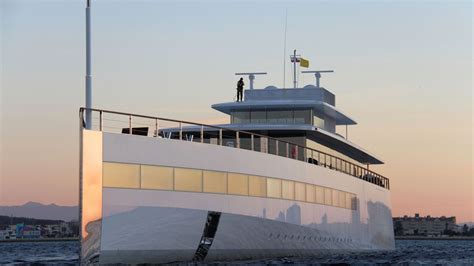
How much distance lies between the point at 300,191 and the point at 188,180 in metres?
7.52

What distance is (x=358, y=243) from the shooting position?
145 feet

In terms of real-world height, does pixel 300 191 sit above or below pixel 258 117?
below

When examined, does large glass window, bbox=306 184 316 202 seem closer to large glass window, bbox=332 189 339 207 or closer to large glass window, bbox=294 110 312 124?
large glass window, bbox=332 189 339 207

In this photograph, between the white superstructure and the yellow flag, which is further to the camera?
the yellow flag

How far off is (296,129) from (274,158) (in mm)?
7336

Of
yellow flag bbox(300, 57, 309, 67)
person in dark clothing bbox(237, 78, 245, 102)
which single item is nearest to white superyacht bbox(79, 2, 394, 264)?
person in dark clothing bbox(237, 78, 245, 102)

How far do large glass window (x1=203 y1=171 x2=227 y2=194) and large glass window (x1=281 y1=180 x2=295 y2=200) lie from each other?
406cm

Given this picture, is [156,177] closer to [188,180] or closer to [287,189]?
[188,180]

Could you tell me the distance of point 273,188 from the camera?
33062mm

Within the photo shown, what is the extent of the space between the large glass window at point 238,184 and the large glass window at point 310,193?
17.0 feet

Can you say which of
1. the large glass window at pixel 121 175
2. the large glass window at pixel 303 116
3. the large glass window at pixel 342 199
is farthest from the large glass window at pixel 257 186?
the large glass window at pixel 303 116

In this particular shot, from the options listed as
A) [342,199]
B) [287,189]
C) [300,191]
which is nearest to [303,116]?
[342,199]

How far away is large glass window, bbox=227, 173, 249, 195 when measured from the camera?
100ft

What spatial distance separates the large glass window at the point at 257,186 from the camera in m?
31.7
